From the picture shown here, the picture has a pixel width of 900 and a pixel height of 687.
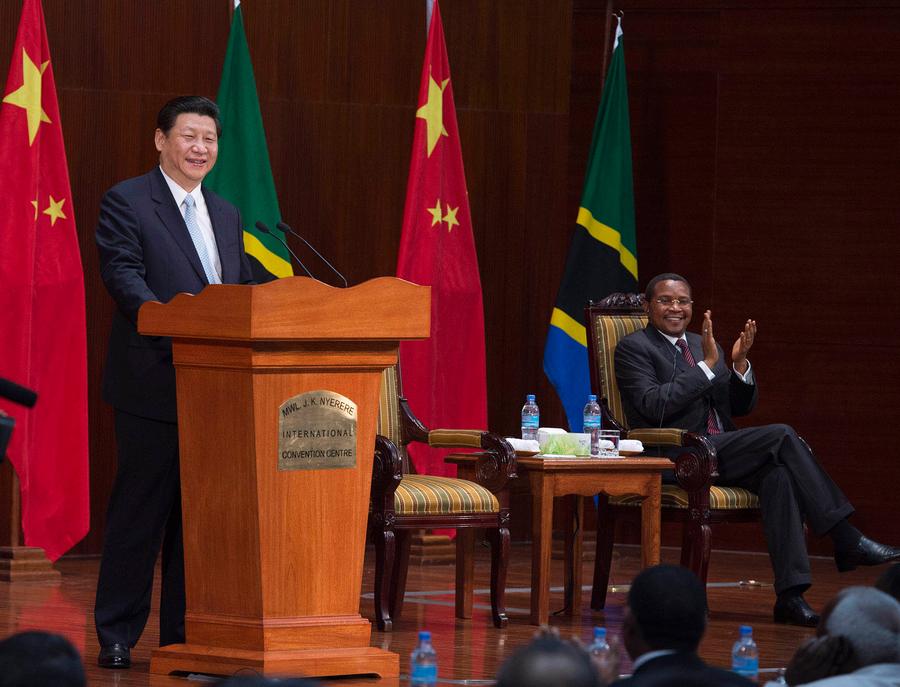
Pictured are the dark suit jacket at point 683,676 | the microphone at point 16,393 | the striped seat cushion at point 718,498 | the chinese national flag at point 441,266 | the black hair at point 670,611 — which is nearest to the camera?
the dark suit jacket at point 683,676

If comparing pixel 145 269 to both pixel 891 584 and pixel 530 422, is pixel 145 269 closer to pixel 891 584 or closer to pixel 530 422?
pixel 530 422

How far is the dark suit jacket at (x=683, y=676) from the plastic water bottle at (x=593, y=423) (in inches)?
142

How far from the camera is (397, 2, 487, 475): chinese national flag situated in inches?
288

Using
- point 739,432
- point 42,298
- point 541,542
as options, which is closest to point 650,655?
point 541,542

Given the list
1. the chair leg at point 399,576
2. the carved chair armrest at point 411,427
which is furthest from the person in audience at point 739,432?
the chair leg at point 399,576

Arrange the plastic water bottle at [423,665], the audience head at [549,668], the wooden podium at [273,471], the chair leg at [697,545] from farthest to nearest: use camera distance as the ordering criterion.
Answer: the chair leg at [697,545] < the wooden podium at [273,471] < the plastic water bottle at [423,665] < the audience head at [549,668]

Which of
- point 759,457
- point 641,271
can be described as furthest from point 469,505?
point 641,271

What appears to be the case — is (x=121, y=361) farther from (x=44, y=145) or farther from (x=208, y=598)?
(x=44, y=145)

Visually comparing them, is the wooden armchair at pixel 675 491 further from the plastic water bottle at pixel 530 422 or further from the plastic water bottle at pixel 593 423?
the plastic water bottle at pixel 530 422

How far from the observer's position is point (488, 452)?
230 inches

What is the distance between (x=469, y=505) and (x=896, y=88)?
364cm

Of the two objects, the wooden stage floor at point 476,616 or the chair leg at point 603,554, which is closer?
the wooden stage floor at point 476,616

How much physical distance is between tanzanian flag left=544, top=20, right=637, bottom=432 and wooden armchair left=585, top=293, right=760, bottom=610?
0.99 meters

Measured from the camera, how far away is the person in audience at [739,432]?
592 centimetres
